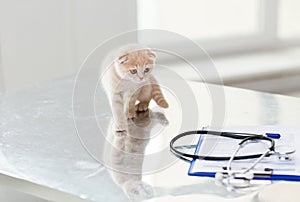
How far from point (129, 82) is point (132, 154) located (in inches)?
5.5

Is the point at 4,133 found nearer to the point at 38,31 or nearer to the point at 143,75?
the point at 143,75

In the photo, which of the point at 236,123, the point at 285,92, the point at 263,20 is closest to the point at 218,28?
the point at 263,20

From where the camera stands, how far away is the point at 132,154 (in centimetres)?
111

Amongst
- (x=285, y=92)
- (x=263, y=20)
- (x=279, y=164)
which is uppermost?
(x=279, y=164)

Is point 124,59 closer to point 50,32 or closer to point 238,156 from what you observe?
point 238,156

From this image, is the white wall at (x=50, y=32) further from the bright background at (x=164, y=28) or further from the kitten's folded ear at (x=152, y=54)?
the kitten's folded ear at (x=152, y=54)

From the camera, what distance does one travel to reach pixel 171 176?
40.3 inches

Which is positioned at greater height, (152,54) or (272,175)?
(152,54)

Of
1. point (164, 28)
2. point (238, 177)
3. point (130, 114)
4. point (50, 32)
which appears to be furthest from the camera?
point (164, 28)

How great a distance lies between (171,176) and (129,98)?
0.23m

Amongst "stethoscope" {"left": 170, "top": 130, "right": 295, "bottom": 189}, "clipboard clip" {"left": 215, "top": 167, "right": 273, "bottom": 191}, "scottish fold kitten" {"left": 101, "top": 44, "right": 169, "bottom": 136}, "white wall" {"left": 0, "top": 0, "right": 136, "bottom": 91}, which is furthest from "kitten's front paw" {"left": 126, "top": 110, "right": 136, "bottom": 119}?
"white wall" {"left": 0, "top": 0, "right": 136, "bottom": 91}

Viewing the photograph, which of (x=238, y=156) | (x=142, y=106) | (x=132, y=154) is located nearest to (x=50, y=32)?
(x=142, y=106)

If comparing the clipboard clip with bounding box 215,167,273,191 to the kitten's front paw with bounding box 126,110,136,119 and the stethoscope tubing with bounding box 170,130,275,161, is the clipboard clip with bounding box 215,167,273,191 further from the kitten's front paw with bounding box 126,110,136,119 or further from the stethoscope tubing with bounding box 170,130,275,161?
the kitten's front paw with bounding box 126,110,136,119

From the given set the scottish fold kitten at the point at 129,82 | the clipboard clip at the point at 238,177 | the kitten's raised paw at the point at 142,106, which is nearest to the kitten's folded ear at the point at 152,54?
the scottish fold kitten at the point at 129,82
